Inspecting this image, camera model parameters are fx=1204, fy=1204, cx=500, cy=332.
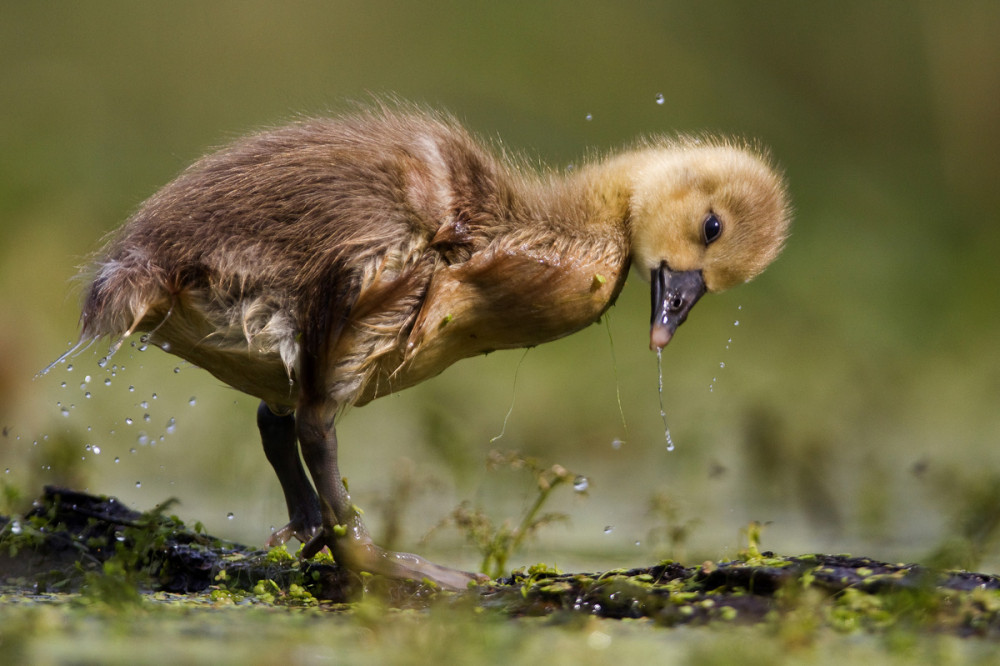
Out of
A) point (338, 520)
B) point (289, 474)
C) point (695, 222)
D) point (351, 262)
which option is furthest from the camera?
point (289, 474)

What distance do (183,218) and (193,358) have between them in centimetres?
34

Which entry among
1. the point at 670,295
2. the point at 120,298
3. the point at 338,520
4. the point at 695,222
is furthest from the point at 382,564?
the point at 695,222

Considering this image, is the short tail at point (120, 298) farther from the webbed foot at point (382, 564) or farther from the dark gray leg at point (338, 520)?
the webbed foot at point (382, 564)

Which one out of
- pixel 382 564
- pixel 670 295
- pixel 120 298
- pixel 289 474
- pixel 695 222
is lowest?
pixel 382 564

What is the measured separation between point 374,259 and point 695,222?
75 cm

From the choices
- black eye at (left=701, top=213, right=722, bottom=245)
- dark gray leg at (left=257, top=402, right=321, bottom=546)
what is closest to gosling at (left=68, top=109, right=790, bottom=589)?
black eye at (left=701, top=213, right=722, bottom=245)

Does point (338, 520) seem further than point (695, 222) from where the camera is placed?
No

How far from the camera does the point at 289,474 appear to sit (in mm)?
2916

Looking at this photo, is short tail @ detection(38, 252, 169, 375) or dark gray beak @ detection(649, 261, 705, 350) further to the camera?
dark gray beak @ detection(649, 261, 705, 350)

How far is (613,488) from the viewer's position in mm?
4059

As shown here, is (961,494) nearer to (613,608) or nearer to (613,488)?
(613,488)

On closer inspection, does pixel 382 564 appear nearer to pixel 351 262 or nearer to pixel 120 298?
pixel 351 262

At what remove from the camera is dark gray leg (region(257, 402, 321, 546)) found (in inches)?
114

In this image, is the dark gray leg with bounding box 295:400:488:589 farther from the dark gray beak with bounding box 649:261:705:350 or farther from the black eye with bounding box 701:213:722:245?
the black eye with bounding box 701:213:722:245
